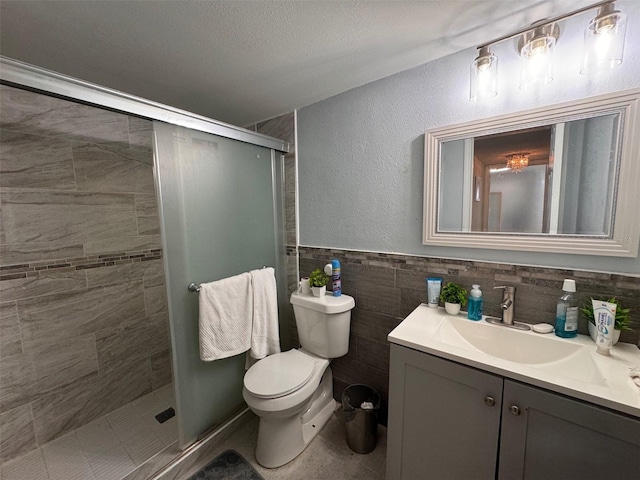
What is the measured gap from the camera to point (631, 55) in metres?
0.93

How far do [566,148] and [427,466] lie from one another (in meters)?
1.42

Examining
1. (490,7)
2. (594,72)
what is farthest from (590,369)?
(490,7)

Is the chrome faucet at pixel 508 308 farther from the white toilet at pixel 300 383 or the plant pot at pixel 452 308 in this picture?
the white toilet at pixel 300 383

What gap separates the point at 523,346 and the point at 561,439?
1.22 ft

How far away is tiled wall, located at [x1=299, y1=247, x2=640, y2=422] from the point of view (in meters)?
1.04

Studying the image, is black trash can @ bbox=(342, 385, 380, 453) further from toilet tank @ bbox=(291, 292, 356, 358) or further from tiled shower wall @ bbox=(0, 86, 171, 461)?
tiled shower wall @ bbox=(0, 86, 171, 461)

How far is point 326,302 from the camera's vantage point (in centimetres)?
155

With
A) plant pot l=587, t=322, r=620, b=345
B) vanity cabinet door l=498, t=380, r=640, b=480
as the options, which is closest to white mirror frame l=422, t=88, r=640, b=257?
plant pot l=587, t=322, r=620, b=345

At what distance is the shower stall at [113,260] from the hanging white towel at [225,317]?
0.28 feet

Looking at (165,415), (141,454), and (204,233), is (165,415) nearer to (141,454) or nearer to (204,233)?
(141,454)

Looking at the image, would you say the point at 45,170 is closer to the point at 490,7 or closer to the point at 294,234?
the point at 294,234

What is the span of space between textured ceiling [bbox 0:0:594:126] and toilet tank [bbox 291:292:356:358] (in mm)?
1303

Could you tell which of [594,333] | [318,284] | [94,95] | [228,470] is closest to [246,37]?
[94,95]

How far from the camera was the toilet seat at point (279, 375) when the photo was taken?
4.24 feet
